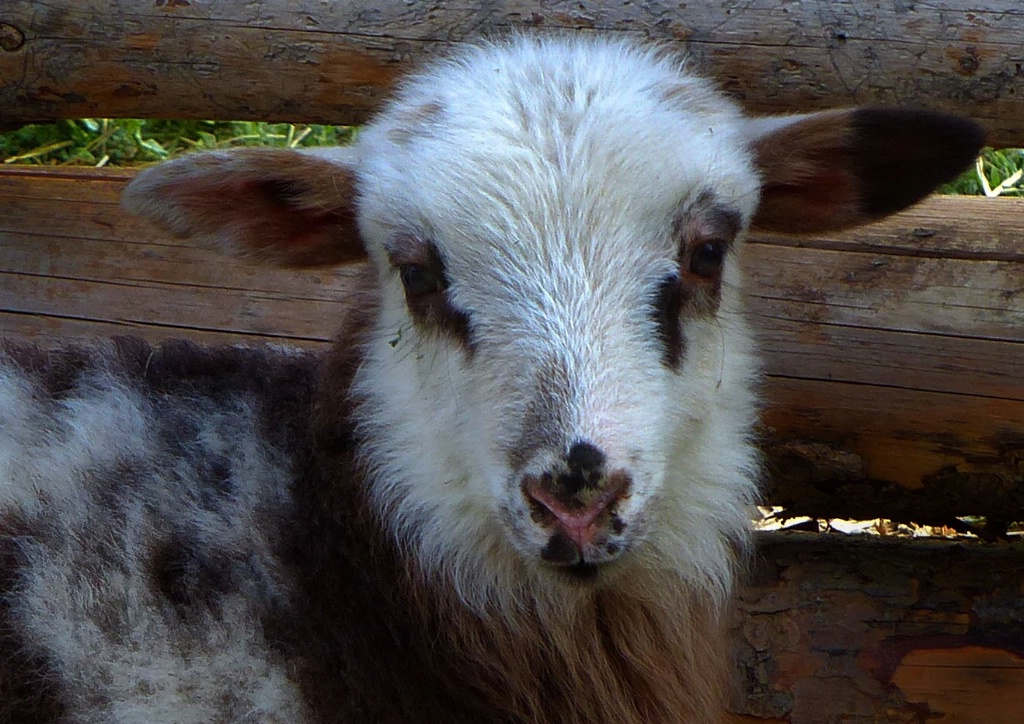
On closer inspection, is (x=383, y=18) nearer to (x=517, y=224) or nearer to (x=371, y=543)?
(x=517, y=224)

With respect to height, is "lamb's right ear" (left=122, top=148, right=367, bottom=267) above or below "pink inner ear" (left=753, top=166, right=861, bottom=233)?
below

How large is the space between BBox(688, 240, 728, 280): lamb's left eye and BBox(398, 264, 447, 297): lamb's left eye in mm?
538

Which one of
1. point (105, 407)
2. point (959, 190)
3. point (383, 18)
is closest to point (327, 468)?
point (105, 407)

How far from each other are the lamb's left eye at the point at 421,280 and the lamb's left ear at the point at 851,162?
85cm

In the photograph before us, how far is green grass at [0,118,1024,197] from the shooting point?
19.1 feet

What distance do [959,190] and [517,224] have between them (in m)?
3.88

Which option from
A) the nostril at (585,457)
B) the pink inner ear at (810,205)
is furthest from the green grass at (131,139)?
the nostril at (585,457)

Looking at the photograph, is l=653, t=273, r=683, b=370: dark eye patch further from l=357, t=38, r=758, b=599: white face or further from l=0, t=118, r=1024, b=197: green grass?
l=0, t=118, r=1024, b=197: green grass

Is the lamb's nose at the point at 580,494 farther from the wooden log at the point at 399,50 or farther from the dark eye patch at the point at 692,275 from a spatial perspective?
the wooden log at the point at 399,50

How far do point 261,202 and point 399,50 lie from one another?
2.59 ft

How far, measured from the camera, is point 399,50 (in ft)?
11.9

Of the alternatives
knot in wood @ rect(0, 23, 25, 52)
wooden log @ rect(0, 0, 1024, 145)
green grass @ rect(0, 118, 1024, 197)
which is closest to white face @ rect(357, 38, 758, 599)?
wooden log @ rect(0, 0, 1024, 145)

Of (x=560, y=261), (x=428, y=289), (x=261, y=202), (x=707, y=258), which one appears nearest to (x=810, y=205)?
(x=707, y=258)

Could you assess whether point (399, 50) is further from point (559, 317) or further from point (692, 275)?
point (559, 317)
